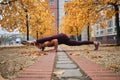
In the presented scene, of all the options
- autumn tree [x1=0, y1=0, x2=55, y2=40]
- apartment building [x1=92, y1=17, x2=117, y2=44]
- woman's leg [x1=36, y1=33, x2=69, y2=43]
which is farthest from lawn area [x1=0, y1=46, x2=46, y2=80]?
apartment building [x1=92, y1=17, x2=117, y2=44]

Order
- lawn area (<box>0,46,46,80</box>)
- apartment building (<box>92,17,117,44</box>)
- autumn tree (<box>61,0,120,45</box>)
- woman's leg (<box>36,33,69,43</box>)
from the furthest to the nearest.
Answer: apartment building (<box>92,17,117,44</box>) < autumn tree (<box>61,0,120,45</box>) < woman's leg (<box>36,33,69,43</box>) < lawn area (<box>0,46,46,80</box>)

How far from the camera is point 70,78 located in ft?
18.1

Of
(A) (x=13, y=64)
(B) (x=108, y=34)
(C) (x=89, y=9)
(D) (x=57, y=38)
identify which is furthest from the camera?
(B) (x=108, y=34)

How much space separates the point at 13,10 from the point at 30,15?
8.19 m

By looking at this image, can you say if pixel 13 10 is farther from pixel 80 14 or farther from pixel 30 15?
pixel 30 15

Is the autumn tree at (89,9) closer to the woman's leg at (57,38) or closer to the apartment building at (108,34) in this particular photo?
the woman's leg at (57,38)

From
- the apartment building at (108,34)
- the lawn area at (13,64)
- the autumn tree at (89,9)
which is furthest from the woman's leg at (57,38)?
the apartment building at (108,34)

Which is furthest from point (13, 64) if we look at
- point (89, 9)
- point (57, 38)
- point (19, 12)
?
point (19, 12)

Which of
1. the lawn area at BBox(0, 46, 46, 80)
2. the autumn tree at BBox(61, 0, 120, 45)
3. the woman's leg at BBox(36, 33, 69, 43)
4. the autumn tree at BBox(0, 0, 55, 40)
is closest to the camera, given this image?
the lawn area at BBox(0, 46, 46, 80)

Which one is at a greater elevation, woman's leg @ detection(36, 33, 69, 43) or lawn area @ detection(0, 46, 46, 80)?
woman's leg @ detection(36, 33, 69, 43)

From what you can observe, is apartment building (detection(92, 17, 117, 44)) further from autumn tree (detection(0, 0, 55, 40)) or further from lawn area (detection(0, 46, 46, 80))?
lawn area (detection(0, 46, 46, 80))

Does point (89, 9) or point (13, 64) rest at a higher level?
point (89, 9)

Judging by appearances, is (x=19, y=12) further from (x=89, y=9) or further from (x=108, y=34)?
(x=108, y=34)

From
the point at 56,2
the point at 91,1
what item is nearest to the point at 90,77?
the point at 91,1
